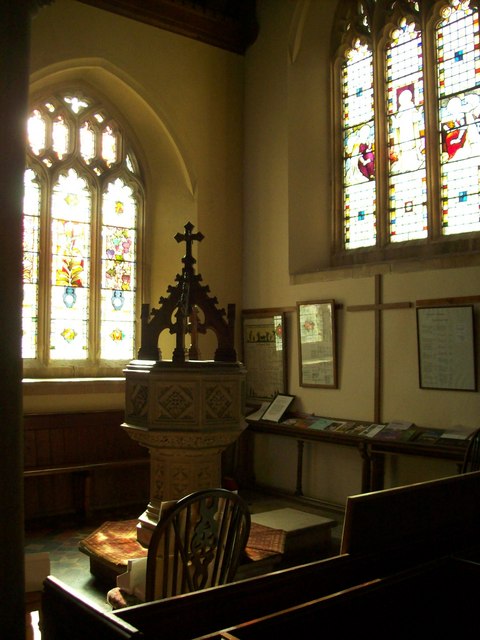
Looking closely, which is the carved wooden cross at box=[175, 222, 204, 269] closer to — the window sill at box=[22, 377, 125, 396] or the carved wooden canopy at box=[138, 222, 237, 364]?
the carved wooden canopy at box=[138, 222, 237, 364]

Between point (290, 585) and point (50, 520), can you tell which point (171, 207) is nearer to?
point (50, 520)

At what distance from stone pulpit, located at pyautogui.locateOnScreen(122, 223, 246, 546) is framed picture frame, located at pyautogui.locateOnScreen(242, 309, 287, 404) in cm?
238

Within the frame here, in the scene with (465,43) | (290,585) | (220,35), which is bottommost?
(290,585)

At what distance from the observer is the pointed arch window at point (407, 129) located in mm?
5379

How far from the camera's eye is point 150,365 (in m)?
3.69

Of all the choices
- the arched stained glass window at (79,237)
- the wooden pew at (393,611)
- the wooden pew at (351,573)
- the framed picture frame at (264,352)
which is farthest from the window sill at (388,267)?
the wooden pew at (393,611)

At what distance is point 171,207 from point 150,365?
11.3 feet

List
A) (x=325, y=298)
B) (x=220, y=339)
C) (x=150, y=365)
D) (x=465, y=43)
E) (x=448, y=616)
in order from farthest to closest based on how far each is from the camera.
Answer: (x=325, y=298), (x=465, y=43), (x=220, y=339), (x=150, y=365), (x=448, y=616)

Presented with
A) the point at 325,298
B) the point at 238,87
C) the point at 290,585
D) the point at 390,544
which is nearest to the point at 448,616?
the point at 390,544

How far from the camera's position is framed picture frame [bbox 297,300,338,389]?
18.8 feet

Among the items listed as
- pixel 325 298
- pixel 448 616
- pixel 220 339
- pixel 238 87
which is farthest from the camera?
pixel 238 87

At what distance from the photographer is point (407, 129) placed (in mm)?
5805

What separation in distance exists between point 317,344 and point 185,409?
2.54 m

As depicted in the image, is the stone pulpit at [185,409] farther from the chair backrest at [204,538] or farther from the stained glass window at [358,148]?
the stained glass window at [358,148]
